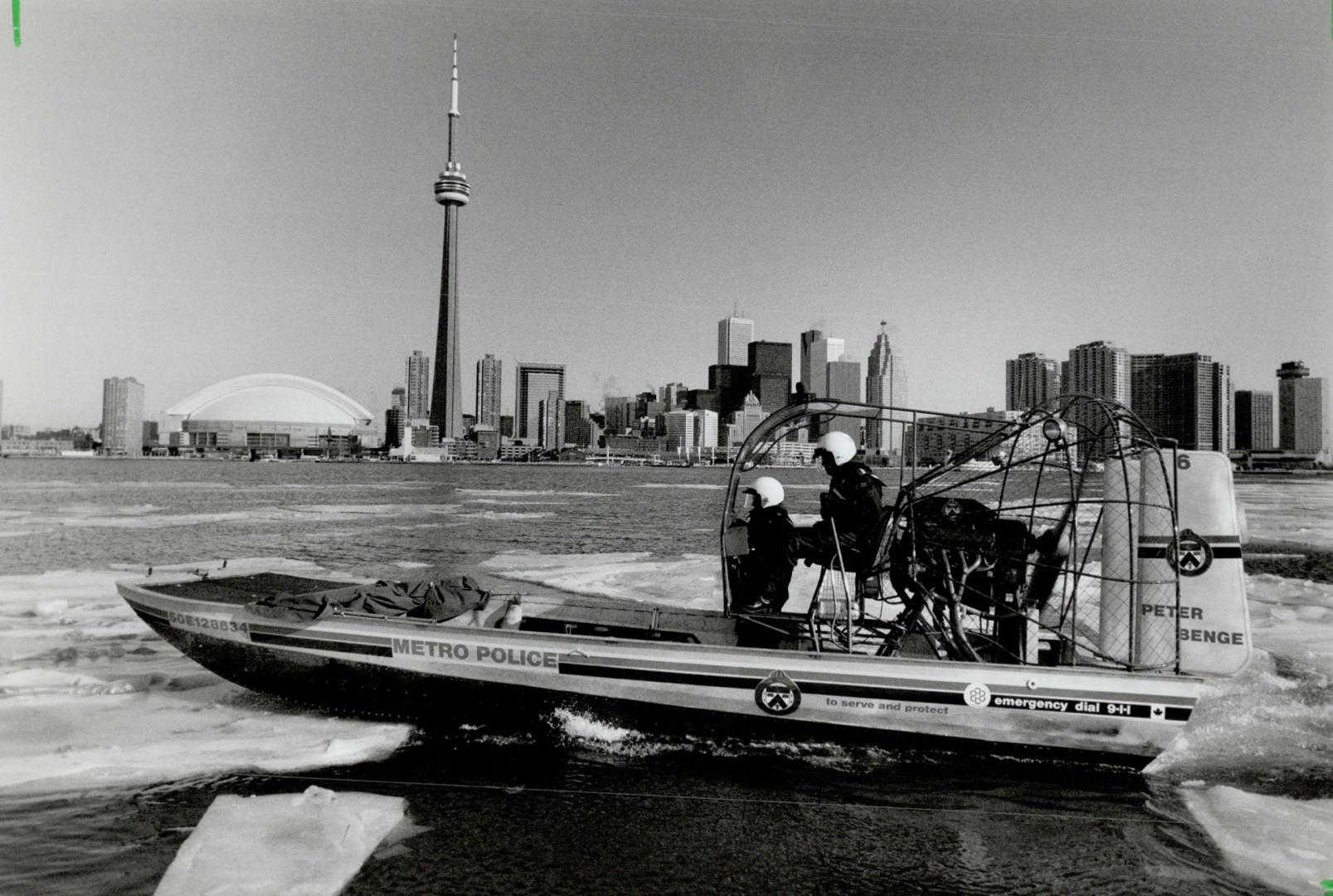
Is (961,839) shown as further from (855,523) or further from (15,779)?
(15,779)

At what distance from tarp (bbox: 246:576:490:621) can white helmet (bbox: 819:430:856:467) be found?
3.08 metres

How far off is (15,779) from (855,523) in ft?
18.6

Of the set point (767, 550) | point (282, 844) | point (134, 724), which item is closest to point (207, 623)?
point (134, 724)

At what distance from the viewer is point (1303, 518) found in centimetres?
2750

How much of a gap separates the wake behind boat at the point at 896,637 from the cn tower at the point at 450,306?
167m

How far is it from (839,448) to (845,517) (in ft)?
1.78

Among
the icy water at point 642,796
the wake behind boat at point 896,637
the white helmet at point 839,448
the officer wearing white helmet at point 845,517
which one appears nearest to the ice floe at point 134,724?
the icy water at point 642,796

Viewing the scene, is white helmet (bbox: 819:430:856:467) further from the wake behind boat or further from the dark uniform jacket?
the dark uniform jacket

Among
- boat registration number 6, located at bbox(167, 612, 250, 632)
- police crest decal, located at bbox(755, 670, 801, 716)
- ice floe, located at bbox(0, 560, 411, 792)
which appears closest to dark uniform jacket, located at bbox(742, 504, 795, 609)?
police crest decal, located at bbox(755, 670, 801, 716)

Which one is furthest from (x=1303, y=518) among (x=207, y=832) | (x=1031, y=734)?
(x=207, y=832)

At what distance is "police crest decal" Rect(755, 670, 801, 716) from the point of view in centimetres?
536

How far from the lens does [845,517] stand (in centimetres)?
578

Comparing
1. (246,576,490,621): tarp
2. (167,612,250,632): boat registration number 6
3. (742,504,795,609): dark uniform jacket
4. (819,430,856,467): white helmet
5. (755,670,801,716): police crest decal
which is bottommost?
(755,670,801,716): police crest decal

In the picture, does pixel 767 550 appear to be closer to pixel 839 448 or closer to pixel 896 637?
pixel 839 448
